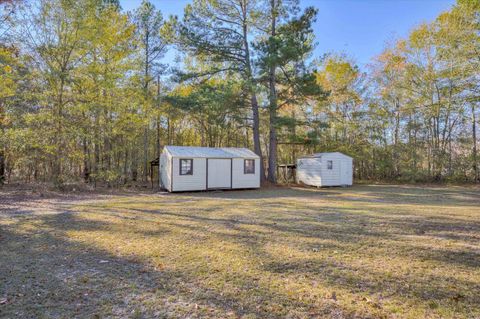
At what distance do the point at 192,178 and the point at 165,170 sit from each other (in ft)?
4.67

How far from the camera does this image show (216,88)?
14.9 m

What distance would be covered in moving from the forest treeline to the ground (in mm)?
7831

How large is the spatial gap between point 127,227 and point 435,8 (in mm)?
21113

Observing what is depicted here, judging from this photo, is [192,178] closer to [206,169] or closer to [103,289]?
[206,169]

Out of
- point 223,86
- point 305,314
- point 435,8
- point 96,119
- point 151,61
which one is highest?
point 435,8

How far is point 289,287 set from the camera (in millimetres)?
2834

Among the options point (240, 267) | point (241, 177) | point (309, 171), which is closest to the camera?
point (240, 267)

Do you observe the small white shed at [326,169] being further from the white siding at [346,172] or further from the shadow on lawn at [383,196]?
the shadow on lawn at [383,196]

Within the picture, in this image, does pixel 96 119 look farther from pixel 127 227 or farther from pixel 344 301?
pixel 344 301

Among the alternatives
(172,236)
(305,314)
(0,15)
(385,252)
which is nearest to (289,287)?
(305,314)

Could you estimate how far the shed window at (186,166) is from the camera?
1299cm

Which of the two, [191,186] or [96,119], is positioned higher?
[96,119]

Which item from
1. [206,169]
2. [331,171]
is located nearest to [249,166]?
[206,169]

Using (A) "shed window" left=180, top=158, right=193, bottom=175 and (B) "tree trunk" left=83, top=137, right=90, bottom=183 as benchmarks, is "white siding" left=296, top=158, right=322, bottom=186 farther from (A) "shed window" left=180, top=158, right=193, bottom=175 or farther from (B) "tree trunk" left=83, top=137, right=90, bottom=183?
(B) "tree trunk" left=83, top=137, right=90, bottom=183
